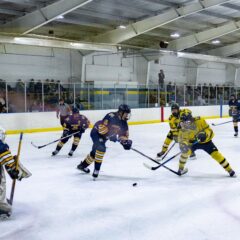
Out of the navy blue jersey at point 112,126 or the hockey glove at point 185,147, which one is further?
the hockey glove at point 185,147

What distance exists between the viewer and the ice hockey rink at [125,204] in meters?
3.02

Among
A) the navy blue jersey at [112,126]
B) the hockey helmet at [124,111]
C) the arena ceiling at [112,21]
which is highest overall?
the arena ceiling at [112,21]

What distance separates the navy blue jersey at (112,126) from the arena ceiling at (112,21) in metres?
6.17

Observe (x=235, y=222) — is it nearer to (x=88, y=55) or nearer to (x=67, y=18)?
(x=67, y=18)

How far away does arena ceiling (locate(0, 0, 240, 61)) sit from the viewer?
36.9ft

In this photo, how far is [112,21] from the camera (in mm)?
13727

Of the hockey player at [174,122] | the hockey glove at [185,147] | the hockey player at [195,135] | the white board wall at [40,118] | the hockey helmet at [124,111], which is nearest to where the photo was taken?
the hockey helmet at [124,111]

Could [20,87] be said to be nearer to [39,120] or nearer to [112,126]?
[39,120]

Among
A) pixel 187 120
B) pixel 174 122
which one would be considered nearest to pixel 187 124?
pixel 187 120

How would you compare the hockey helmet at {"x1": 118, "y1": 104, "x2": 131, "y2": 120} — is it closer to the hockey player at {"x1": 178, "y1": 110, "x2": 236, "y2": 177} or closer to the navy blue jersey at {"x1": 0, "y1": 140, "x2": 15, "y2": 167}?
the hockey player at {"x1": 178, "y1": 110, "x2": 236, "y2": 177}

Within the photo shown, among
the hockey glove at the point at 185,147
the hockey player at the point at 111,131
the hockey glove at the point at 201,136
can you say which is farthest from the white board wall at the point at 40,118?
the hockey glove at the point at 201,136

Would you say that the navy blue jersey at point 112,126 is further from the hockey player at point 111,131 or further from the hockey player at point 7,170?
the hockey player at point 7,170

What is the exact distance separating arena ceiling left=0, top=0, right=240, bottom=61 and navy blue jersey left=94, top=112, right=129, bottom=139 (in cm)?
617

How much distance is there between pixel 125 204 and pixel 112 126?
122 centimetres
